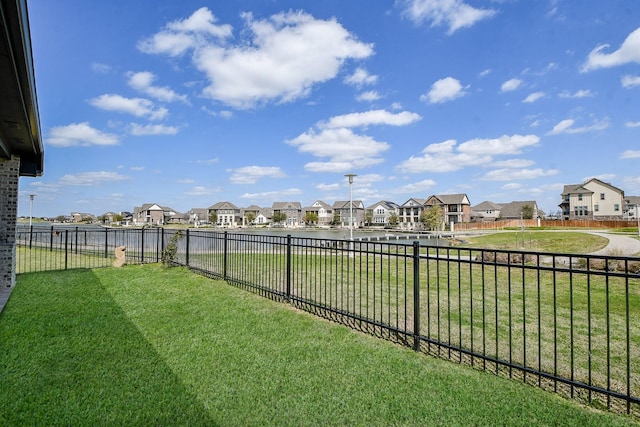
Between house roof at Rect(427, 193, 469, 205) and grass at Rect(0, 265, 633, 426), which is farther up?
house roof at Rect(427, 193, 469, 205)

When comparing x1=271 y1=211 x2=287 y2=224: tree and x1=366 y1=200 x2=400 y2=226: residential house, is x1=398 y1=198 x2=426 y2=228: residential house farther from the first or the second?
x1=271 y1=211 x2=287 y2=224: tree

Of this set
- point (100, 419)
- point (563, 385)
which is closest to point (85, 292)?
point (100, 419)

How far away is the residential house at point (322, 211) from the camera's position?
92750mm

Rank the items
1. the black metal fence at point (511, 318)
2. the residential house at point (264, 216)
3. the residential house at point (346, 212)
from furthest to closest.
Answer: the residential house at point (264, 216)
the residential house at point (346, 212)
the black metal fence at point (511, 318)

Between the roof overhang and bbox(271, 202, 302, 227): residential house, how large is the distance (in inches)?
3325

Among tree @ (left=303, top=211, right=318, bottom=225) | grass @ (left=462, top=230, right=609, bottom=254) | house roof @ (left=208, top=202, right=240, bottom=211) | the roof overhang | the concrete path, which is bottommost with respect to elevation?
grass @ (left=462, top=230, right=609, bottom=254)

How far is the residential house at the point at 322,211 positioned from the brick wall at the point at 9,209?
277 feet

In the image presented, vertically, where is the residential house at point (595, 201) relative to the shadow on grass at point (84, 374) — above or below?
above

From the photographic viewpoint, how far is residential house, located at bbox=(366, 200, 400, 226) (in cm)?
8138

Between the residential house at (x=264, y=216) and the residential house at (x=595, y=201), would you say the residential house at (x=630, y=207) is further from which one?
the residential house at (x=264, y=216)

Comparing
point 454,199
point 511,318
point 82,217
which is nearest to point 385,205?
point 454,199

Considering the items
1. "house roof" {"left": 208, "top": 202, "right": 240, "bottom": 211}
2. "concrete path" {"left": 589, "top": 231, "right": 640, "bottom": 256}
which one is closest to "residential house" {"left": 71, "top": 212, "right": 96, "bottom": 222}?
"house roof" {"left": 208, "top": 202, "right": 240, "bottom": 211}

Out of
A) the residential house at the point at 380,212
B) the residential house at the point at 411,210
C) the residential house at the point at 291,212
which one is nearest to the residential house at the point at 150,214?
the residential house at the point at 291,212

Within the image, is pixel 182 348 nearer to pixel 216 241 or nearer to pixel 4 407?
pixel 4 407
